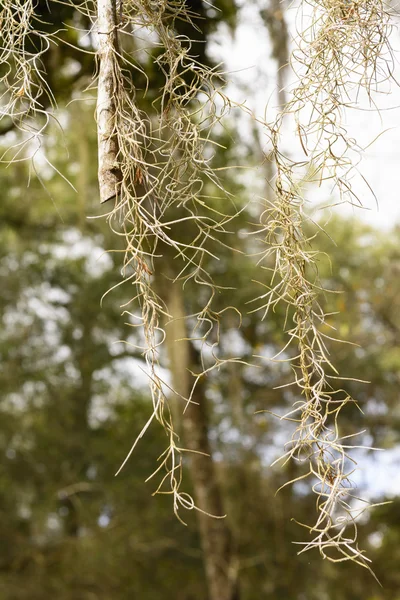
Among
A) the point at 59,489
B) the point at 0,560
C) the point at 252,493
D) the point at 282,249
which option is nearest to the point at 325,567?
the point at 252,493

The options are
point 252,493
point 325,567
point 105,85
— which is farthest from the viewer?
point 325,567

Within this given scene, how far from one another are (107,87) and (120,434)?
5313 millimetres

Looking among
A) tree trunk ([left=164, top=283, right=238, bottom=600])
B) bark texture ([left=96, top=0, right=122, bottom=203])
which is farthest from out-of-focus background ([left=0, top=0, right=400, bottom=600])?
bark texture ([left=96, top=0, right=122, bottom=203])

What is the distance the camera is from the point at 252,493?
16.2ft

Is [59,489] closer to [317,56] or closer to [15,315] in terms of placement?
[15,315]

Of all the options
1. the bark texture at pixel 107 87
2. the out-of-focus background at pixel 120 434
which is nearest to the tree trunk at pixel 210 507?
the out-of-focus background at pixel 120 434

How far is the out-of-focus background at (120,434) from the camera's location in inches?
195

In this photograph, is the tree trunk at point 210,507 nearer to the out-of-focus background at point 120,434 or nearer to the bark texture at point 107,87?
the out-of-focus background at point 120,434

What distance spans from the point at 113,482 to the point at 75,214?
210 centimetres

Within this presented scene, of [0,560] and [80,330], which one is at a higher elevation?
[80,330]

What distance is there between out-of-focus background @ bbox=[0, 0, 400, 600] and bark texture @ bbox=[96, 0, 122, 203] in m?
3.88

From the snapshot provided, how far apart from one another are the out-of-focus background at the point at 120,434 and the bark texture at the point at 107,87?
3.88m

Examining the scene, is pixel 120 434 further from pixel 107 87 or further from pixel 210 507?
pixel 107 87

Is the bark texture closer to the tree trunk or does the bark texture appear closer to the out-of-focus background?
the tree trunk
